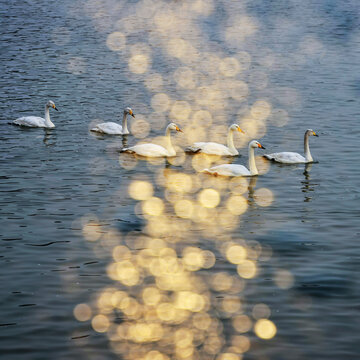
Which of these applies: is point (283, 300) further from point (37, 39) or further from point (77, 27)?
point (77, 27)

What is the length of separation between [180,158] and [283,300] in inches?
632

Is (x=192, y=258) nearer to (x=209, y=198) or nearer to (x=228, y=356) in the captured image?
(x=228, y=356)

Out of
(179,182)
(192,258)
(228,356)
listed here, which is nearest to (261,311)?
(228,356)

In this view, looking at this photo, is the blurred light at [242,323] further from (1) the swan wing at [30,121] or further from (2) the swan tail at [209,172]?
(1) the swan wing at [30,121]

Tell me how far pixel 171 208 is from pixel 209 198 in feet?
6.28

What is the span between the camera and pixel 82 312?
17125mm

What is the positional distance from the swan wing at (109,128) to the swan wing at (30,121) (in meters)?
3.00

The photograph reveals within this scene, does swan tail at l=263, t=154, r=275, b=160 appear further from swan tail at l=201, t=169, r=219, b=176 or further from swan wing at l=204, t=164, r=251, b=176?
swan tail at l=201, t=169, r=219, b=176

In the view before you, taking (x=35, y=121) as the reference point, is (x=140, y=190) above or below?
below

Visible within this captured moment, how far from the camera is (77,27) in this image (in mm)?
77688

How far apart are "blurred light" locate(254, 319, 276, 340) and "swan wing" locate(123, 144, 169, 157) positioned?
1689 centimetres

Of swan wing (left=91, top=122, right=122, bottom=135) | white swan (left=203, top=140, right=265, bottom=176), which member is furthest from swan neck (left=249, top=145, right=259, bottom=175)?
swan wing (left=91, top=122, right=122, bottom=135)

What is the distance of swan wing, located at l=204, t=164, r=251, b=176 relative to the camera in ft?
98.2

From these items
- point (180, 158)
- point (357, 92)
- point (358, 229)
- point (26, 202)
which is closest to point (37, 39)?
point (357, 92)
